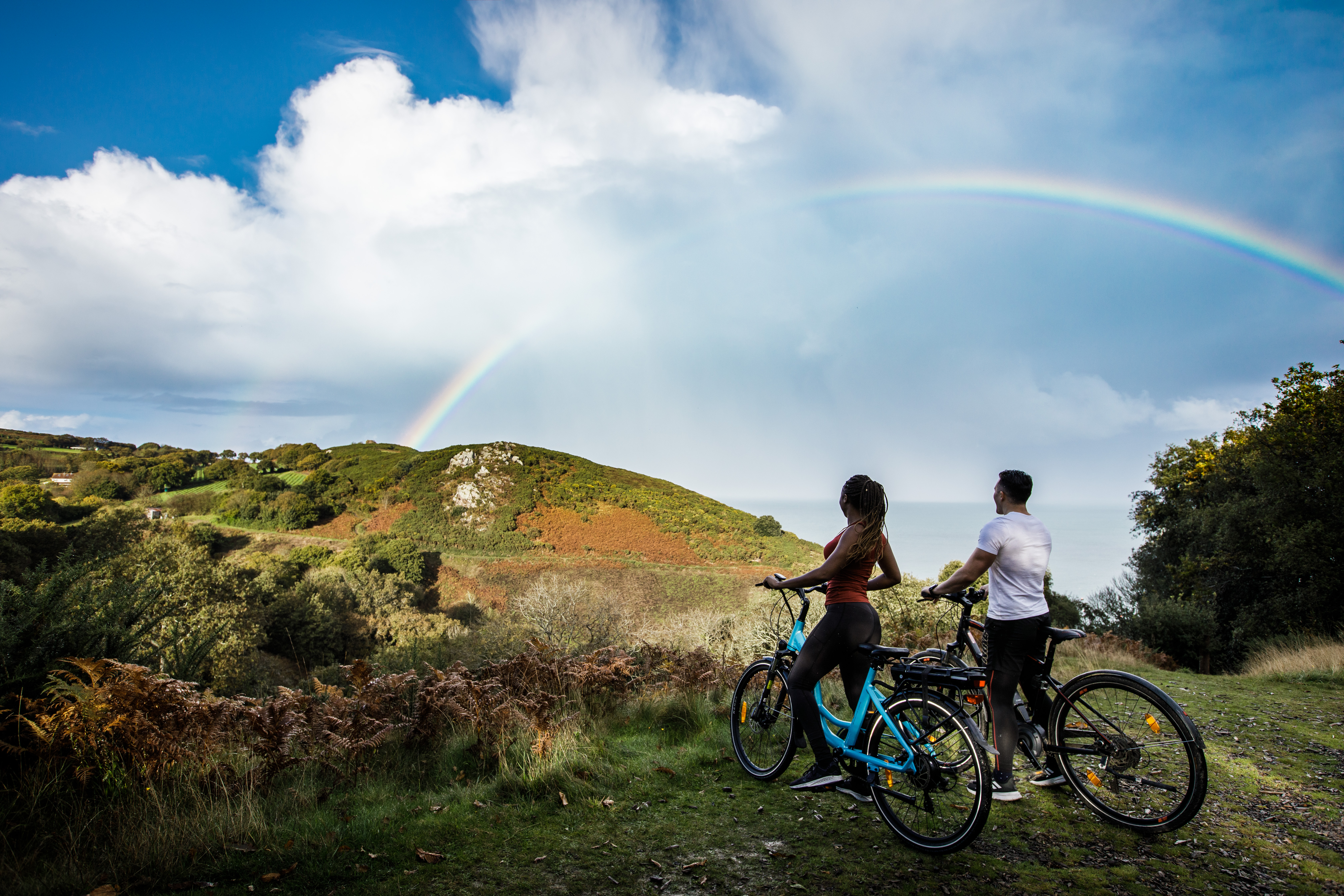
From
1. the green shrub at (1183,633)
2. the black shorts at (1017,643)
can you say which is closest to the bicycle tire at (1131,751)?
the black shorts at (1017,643)

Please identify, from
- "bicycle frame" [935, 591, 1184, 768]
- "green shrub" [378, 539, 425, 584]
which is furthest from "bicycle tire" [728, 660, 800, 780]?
"green shrub" [378, 539, 425, 584]

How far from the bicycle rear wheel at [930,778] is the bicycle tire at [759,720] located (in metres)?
1.09

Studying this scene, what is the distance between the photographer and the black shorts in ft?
12.7

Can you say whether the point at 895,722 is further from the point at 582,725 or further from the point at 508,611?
the point at 508,611

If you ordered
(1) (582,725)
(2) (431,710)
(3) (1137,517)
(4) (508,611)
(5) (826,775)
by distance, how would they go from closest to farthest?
(5) (826,775) → (2) (431,710) → (1) (582,725) → (3) (1137,517) → (4) (508,611)

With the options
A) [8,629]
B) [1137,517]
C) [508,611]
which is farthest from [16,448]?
[1137,517]

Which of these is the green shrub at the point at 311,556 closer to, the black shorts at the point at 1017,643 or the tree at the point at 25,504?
the tree at the point at 25,504

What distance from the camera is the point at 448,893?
302 cm

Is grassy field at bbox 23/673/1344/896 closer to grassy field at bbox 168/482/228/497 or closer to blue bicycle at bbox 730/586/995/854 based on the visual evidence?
blue bicycle at bbox 730/586/995/854

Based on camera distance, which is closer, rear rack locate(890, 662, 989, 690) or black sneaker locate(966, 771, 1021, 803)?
rear rack locate(890, 662, 989, 690)

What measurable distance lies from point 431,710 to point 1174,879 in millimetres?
5738

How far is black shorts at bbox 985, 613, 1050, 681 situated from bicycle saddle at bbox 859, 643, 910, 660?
1.94 ft

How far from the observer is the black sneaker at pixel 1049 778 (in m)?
4.05

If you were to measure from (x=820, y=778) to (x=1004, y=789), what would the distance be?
130 centimetres
